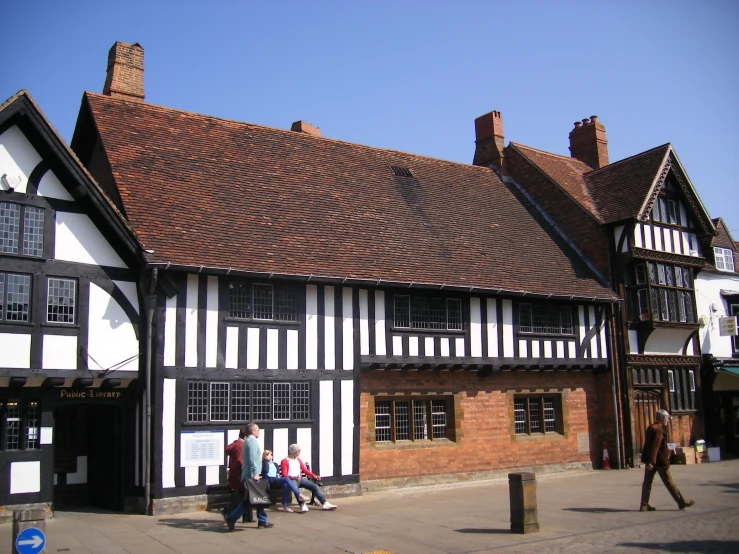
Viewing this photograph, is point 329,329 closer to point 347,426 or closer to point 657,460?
point 347,426

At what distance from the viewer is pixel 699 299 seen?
82.8 feet

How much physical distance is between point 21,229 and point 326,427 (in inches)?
276

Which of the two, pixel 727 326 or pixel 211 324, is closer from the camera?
pixel 211 324

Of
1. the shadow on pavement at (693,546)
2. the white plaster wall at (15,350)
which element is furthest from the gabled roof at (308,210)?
the shadow on pavement at (693,546)

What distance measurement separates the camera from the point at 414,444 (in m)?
17.2

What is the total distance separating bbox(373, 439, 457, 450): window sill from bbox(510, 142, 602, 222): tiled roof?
8.58 meters

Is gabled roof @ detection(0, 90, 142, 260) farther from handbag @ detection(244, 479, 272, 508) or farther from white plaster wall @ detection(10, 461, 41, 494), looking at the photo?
handbag @ detection(244, 479, 272, 508)

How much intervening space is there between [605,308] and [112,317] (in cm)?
1328

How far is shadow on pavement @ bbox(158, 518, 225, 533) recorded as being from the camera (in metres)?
11.8

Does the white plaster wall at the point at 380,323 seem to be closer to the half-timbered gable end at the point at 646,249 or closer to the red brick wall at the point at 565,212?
the half-timbered gable end at the point at 646,249

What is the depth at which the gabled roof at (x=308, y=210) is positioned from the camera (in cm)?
1546

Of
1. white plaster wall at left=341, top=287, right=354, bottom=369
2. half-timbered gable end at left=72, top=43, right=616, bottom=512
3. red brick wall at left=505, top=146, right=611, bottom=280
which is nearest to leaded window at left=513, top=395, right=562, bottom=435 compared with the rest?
half-timbered gable end at left=72, top=43, right=616, bottom=512

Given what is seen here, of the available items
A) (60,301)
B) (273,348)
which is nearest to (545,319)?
(273,348)

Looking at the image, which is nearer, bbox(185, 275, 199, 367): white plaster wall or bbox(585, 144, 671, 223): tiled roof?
bbox(185, 275, 199, 367): white plaster wall
